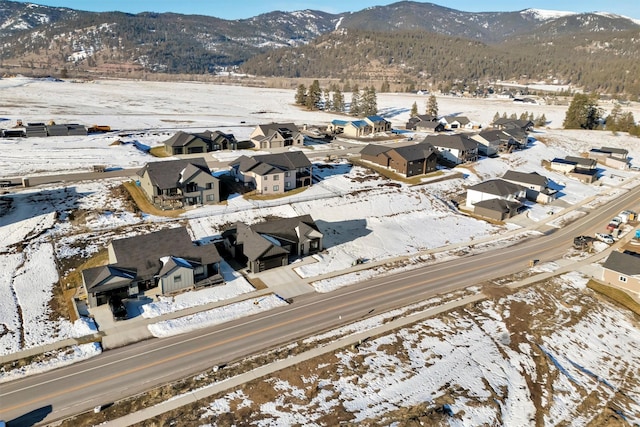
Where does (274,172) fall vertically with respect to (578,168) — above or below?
above

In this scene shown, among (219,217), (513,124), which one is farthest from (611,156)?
(219,217)

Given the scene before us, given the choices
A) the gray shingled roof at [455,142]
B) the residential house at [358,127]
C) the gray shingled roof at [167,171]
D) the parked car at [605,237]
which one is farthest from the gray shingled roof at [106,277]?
the residential house at [358,127]

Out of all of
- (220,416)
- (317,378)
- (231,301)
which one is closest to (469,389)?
(317,378)

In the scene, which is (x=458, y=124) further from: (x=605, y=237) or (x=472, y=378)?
(x=472, y=378)

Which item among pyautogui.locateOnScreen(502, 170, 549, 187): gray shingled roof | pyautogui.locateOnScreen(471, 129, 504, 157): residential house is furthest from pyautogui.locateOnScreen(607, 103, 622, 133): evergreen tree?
pyautogui.locateOnScreen(502, 170, 549, 187): gray shingled roof

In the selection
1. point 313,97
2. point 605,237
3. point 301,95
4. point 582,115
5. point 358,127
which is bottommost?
point 605,237

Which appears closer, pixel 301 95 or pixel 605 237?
pixel 605 237
